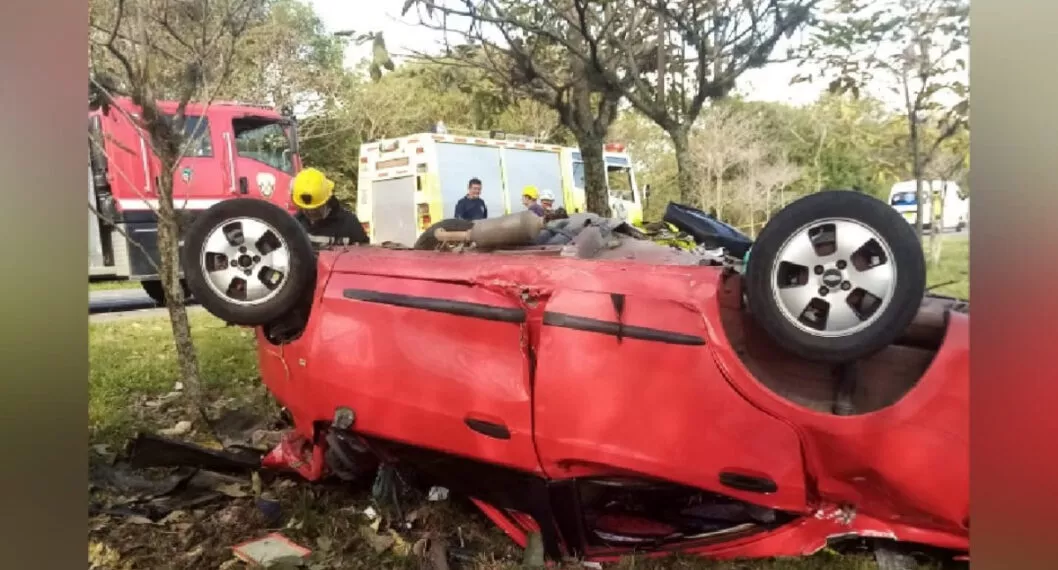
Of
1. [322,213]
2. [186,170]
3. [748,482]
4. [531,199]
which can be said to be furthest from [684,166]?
[186,170]

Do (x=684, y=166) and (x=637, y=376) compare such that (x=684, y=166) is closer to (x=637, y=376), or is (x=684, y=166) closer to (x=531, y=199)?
(x=531, y=199)

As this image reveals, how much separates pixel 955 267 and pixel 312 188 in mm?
1760

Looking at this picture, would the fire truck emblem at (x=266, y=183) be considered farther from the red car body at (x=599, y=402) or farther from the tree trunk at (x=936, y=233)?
the tree trunk at (x=936, y=233)

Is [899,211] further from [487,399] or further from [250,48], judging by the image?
[250,48]

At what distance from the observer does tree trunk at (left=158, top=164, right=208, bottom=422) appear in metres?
2.43

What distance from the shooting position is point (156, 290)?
2.47m

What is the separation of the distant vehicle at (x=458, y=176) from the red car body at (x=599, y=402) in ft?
0.56

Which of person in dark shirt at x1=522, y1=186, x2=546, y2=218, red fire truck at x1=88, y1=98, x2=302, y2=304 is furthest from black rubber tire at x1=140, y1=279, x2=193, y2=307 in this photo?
person in dark shirt at x1=522, y1=186, x2=546, y2=218

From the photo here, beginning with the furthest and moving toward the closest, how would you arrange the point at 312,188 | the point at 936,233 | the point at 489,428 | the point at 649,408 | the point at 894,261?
the point at 312,188, the point at 489,428, the point at 649,408, the point at 936,233, the point at 894,261

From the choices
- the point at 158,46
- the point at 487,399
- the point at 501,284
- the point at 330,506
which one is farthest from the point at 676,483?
the point at 158,46

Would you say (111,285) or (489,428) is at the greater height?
(111,285)

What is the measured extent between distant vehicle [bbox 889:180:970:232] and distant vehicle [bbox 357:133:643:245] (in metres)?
0.71

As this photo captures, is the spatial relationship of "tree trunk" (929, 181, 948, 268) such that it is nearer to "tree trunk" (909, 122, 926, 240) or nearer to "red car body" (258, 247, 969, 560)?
"tree trunk" (909, 122, 926, 240)
